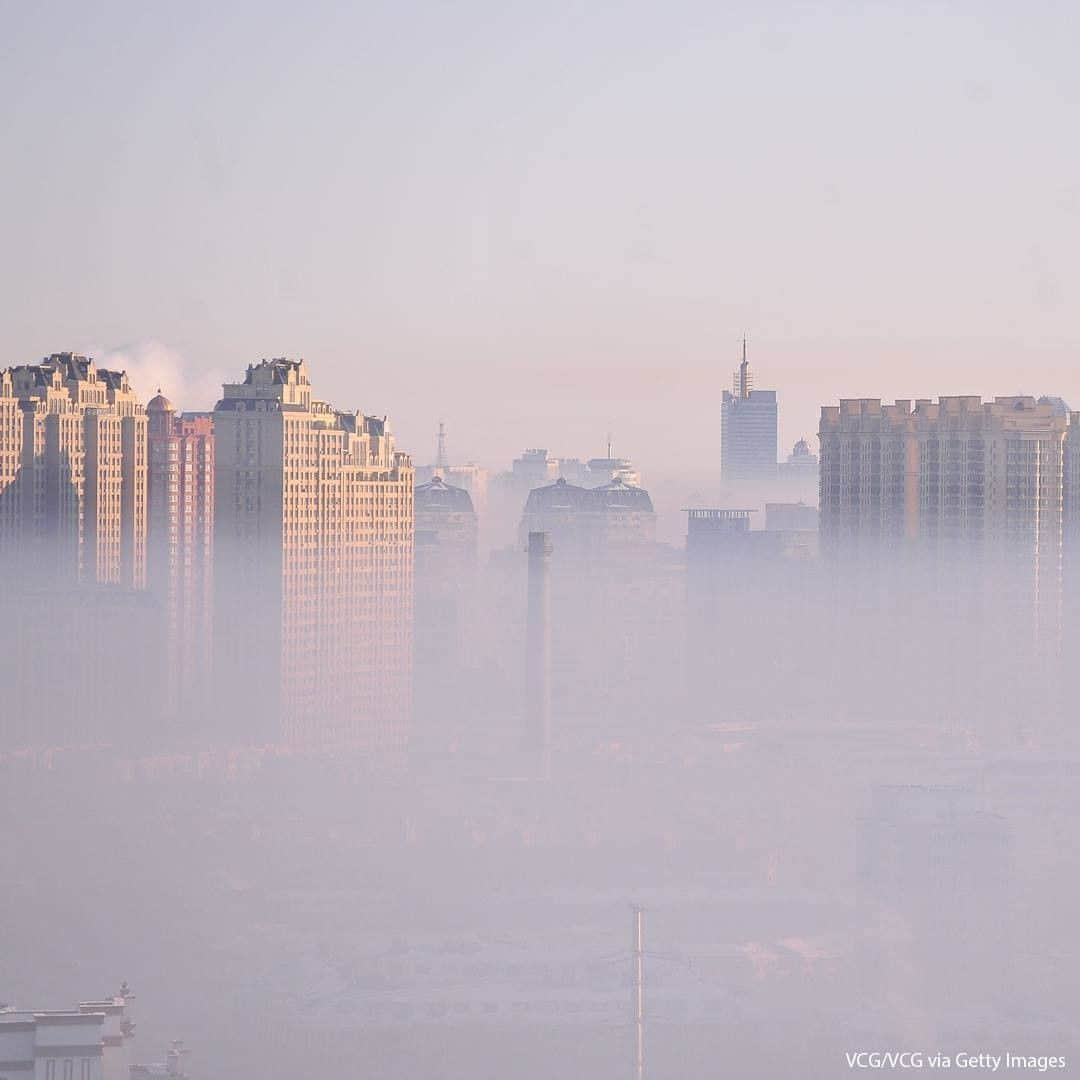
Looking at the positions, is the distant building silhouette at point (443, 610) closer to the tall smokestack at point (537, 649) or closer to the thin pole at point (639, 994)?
the tall smokestack at point (537, 649)

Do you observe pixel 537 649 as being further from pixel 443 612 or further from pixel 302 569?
pixel 443 612

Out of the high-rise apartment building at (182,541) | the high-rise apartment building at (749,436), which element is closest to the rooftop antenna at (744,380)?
the high-rise apartment building at (749,436)

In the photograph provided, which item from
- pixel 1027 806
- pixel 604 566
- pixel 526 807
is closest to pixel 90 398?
pixel 526 807

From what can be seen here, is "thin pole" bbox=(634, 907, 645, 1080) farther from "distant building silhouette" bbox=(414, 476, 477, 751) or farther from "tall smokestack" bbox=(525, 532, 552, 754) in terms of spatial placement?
"distant building silhouette" bbox=(414, 476, 477, 751)

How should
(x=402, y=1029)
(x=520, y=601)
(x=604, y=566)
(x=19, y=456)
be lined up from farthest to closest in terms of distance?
(x=604, y=566), (x=520, y=601), (x=19, y=456), (x=402, y=1029)

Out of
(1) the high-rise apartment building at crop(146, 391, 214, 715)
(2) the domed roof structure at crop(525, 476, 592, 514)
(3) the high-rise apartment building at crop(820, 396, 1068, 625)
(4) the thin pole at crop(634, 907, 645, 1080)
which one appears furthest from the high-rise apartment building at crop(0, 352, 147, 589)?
(2) the domed roof structure at crop(525, 476, 592, 514)

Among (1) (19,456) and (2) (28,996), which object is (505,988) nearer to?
(2) (28,996)

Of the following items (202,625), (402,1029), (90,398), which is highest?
(90,398)
